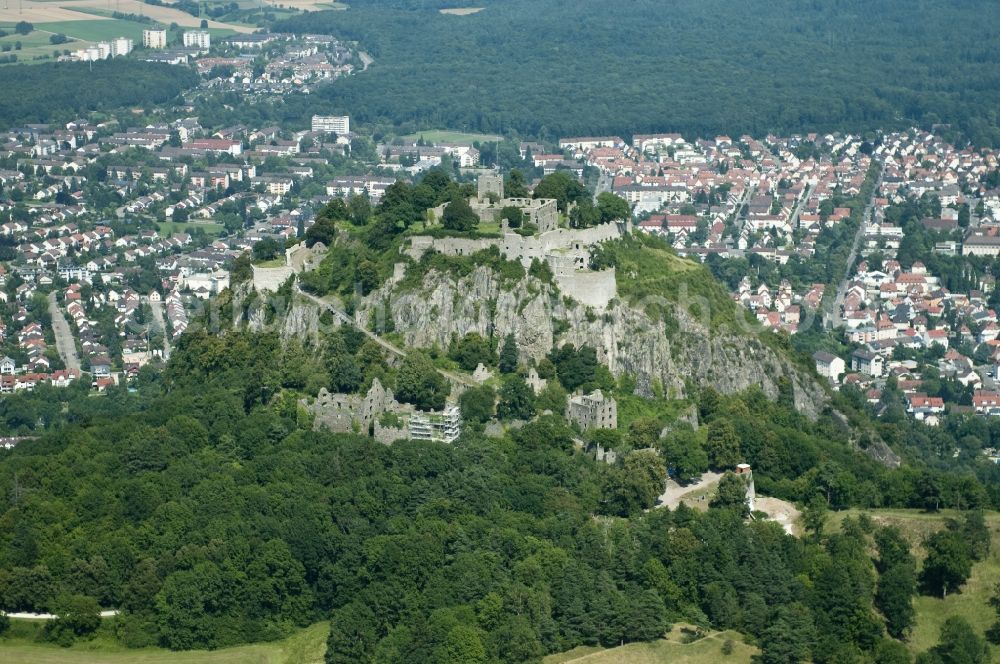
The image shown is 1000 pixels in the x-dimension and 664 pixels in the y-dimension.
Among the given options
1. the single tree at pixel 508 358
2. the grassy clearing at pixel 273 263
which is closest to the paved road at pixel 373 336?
the single tree at pixel 508 358

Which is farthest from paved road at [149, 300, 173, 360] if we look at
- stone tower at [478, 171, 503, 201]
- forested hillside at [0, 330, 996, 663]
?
forested hillside at [0, 330, 996, 663]

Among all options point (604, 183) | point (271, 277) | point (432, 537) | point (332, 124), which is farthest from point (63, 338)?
point (332, 124)

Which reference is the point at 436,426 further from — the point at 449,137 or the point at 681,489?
the point at 449,137

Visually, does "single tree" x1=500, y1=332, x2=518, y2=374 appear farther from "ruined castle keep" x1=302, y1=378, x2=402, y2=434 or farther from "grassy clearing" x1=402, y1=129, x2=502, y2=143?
"grassy clearing" x1=402, y1=129, x2=502, y2=143

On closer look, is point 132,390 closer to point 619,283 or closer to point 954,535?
point 619,283

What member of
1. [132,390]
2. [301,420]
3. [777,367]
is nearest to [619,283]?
[777,367]

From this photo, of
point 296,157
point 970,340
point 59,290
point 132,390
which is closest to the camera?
point 132,390
